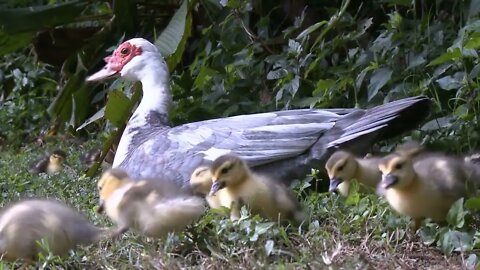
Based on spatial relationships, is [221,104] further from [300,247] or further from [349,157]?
[300,247]

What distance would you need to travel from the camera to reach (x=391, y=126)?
15.5 feet

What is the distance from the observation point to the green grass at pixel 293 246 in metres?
3.18

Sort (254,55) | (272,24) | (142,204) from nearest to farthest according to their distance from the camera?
(142,204), (254,55), (272,24)

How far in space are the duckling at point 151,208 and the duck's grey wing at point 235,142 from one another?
3.25ft

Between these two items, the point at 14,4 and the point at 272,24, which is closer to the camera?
the point at 272,24

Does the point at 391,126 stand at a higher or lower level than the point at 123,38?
higher

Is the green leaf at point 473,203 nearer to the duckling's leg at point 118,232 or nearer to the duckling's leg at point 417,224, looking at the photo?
the duckling's leg at point 417,224

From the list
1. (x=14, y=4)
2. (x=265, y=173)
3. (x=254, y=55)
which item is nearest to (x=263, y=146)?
(x=265, y=173)

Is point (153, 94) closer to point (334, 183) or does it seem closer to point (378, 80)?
point (378, 80)

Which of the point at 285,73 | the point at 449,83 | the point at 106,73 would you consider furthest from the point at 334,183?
the point at 106,73

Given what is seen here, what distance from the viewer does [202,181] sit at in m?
4.15

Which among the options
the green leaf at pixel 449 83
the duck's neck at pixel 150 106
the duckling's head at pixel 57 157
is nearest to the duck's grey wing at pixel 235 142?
the duck's neck at pixel 150 106

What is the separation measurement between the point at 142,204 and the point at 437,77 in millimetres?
2413

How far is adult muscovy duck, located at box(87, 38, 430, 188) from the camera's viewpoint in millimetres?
4645
